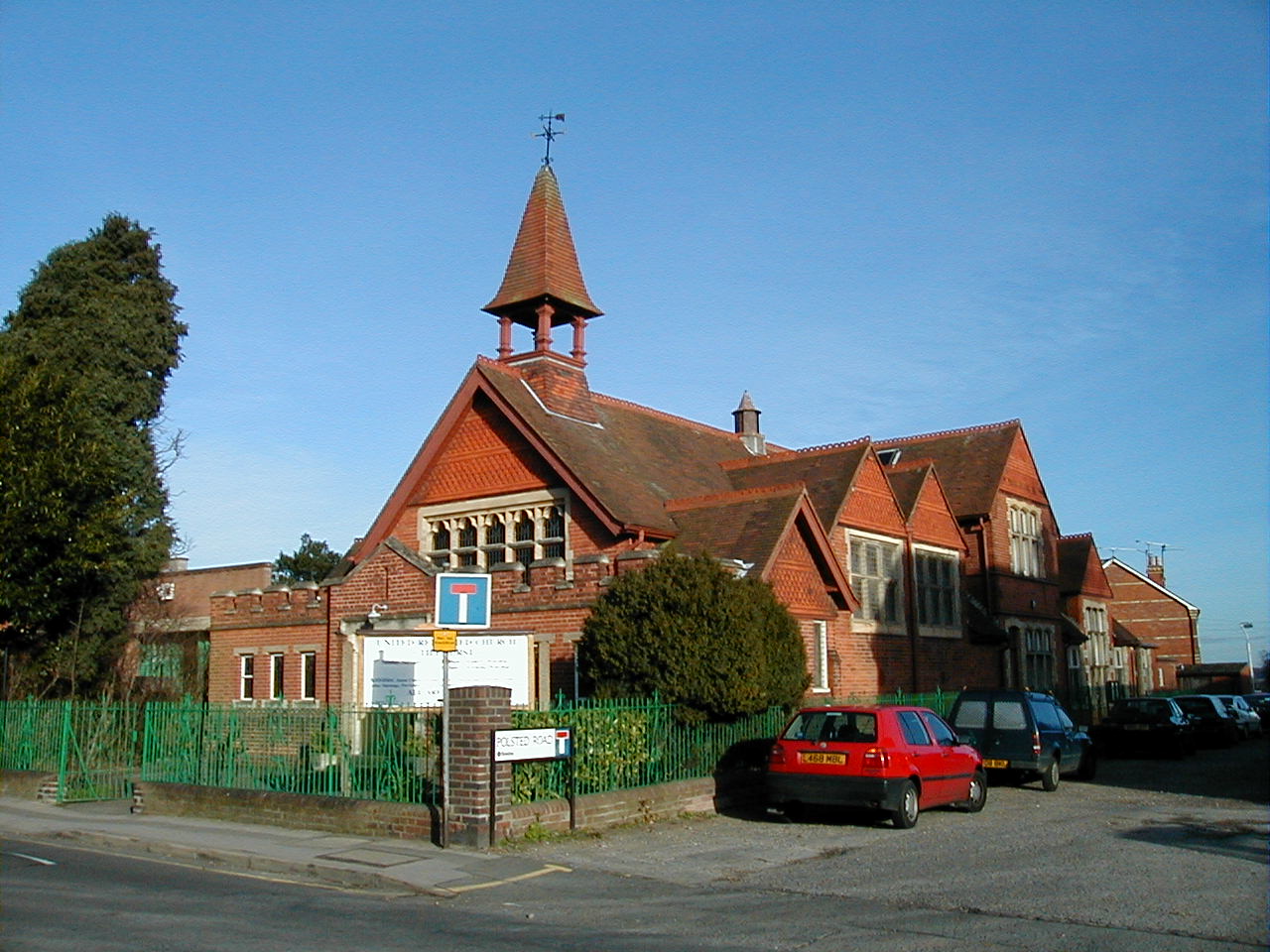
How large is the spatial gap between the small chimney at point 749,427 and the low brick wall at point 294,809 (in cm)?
2107

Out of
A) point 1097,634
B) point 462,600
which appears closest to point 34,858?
point 462,600

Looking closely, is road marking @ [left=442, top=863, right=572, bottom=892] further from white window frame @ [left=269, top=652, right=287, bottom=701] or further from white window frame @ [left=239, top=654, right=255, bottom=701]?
white window frame @ [left=239, top=654, right=255, bottom=701]

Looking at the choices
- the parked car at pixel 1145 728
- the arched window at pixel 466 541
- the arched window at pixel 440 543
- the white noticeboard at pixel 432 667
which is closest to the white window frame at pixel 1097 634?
the parked car at pixel 1145 728

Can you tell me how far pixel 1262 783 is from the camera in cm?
2228

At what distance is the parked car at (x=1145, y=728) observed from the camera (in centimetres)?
2906

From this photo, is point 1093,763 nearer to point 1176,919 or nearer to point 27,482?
point 1176,919

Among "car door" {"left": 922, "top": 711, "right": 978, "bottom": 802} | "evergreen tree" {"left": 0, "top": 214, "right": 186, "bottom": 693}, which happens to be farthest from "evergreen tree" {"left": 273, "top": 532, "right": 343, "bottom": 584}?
"car door" {"left": 922, "top": 711, "right": 978, "bottom": 802}

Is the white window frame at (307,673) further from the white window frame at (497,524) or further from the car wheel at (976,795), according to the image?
the car wheel at (976,795)

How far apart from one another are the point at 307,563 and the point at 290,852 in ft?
178

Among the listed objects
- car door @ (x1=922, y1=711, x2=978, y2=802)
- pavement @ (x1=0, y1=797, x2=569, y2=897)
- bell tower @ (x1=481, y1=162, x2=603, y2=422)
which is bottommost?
pavement @ (x1=0, y1=797, x2=569, y2=897)

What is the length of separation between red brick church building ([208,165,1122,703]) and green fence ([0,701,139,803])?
3812 mm

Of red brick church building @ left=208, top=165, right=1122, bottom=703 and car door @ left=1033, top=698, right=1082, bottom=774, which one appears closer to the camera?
car door @ left=1033, top=698, right=1082, bottom=774

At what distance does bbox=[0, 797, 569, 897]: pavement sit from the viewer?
11812 millimetres

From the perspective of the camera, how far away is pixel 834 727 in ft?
50.9
